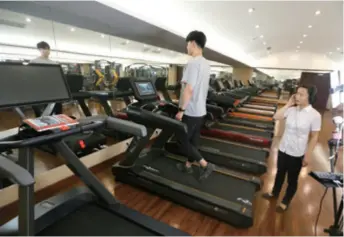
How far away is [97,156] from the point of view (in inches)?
115

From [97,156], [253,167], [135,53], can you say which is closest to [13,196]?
[97,156]

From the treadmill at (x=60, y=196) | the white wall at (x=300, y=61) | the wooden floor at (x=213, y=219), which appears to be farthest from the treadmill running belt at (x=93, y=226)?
the white wall at (x=300, y=61)

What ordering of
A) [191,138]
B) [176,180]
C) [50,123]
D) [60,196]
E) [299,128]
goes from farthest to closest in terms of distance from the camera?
[191,138] → [176,180] → [299,128] → [60,196] → [50,123]

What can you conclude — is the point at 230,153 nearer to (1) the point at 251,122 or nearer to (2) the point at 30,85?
(1) the point at 251,122

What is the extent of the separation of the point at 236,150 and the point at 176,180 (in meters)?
1.46

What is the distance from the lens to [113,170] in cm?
256

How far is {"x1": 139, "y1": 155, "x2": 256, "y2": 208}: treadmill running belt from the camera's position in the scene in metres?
2.14

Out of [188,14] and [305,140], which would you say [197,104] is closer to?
[305,140]

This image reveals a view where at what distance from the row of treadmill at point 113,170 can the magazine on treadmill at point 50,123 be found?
42 mm

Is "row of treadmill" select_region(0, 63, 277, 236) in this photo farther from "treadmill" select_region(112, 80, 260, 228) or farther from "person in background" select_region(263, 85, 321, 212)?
"person in background" select_region(263, 85, 321, 212)

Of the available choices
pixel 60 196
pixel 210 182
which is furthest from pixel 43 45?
pixel 210 182

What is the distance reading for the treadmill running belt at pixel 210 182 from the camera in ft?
7.03

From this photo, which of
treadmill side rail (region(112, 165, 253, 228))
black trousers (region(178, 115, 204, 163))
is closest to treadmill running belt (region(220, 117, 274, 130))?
black trousers (region(178, 115, 204, 163))

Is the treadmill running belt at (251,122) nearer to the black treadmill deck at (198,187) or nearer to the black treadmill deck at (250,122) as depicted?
the black treadmill deck at (250,122)
